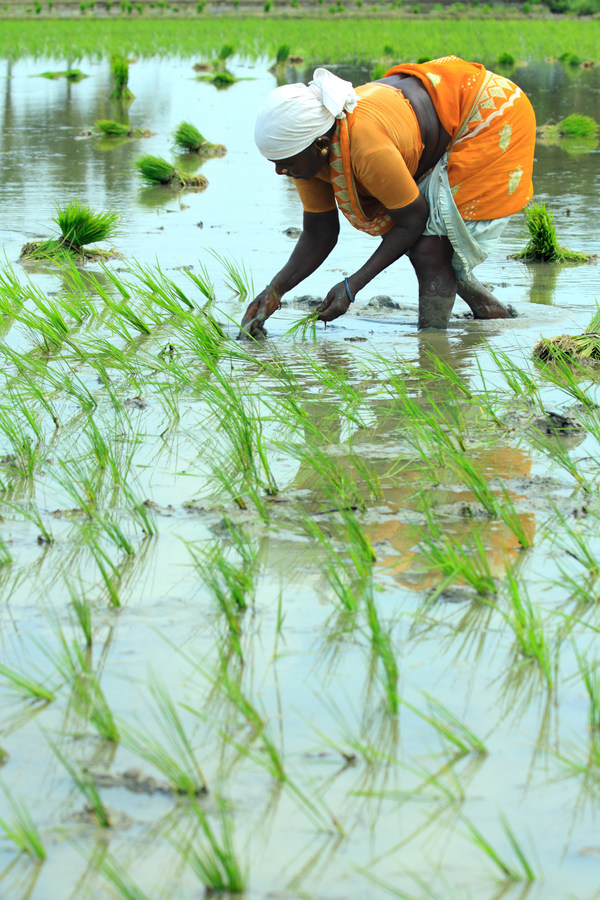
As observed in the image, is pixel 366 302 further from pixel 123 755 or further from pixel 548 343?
pixel 123 755

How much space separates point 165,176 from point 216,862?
6.60m

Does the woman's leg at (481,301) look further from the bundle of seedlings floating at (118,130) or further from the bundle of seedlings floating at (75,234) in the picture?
the bundle of seedlings floating at (118,130)

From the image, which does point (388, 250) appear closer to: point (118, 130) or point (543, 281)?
point (543, 281)

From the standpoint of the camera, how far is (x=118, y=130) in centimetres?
960

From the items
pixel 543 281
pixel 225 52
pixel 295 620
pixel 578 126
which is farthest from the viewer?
pixel 225 52

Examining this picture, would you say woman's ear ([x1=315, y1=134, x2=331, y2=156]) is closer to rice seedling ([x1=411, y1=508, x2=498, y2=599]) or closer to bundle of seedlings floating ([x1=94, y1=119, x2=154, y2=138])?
rice seedling ([x1=411, y1=508, x2=498, y2=599])

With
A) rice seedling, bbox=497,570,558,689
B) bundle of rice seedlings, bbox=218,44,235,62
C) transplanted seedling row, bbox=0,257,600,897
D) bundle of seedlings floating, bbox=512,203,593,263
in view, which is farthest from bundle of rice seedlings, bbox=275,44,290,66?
rice seedling, bbox=497,570,558,689

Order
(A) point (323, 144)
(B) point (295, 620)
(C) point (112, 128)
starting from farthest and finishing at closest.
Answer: (C) point (112, 128) → (A) point (323, 144) → (B) point (295, 620)

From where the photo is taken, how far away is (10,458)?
2578mm

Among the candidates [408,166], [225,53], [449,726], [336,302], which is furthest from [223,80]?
[449,726]

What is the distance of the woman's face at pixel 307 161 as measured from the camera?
3316 millimetres

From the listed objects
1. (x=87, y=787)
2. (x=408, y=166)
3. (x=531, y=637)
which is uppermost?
(x=408, y=166)

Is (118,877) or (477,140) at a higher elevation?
(477,140)

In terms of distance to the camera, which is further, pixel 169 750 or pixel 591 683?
pixel 591 683
